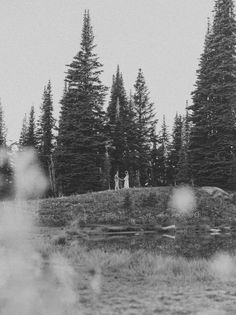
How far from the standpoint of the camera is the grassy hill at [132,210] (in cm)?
2402

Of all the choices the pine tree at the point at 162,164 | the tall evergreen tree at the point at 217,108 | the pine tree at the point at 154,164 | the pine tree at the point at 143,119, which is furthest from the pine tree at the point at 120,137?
the pine tree at the point at 162,164

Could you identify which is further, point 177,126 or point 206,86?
point 177,126

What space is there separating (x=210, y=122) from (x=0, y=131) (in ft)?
107

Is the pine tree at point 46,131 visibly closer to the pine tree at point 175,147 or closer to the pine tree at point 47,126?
the pine tree at point 47,126

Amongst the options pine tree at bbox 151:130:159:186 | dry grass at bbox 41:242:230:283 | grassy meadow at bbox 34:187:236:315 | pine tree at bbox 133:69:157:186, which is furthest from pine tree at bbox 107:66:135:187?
dry grass at bbox 41:242:230:283

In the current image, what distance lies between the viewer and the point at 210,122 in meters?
32.0

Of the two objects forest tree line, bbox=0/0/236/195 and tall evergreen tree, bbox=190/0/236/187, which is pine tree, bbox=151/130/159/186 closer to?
forest tree line, bbox=0/0/236/195

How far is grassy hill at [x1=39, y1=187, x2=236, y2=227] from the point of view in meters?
24.0

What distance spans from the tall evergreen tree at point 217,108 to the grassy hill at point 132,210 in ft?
11.7

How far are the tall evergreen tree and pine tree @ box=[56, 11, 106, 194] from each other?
769 cm

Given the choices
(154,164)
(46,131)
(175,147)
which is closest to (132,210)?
(46,131)

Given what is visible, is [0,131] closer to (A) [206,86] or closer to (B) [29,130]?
(B) [29,130]

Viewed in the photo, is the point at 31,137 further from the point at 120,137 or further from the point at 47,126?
the point at 120,137

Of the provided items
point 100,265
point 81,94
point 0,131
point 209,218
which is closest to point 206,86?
point 81,94
